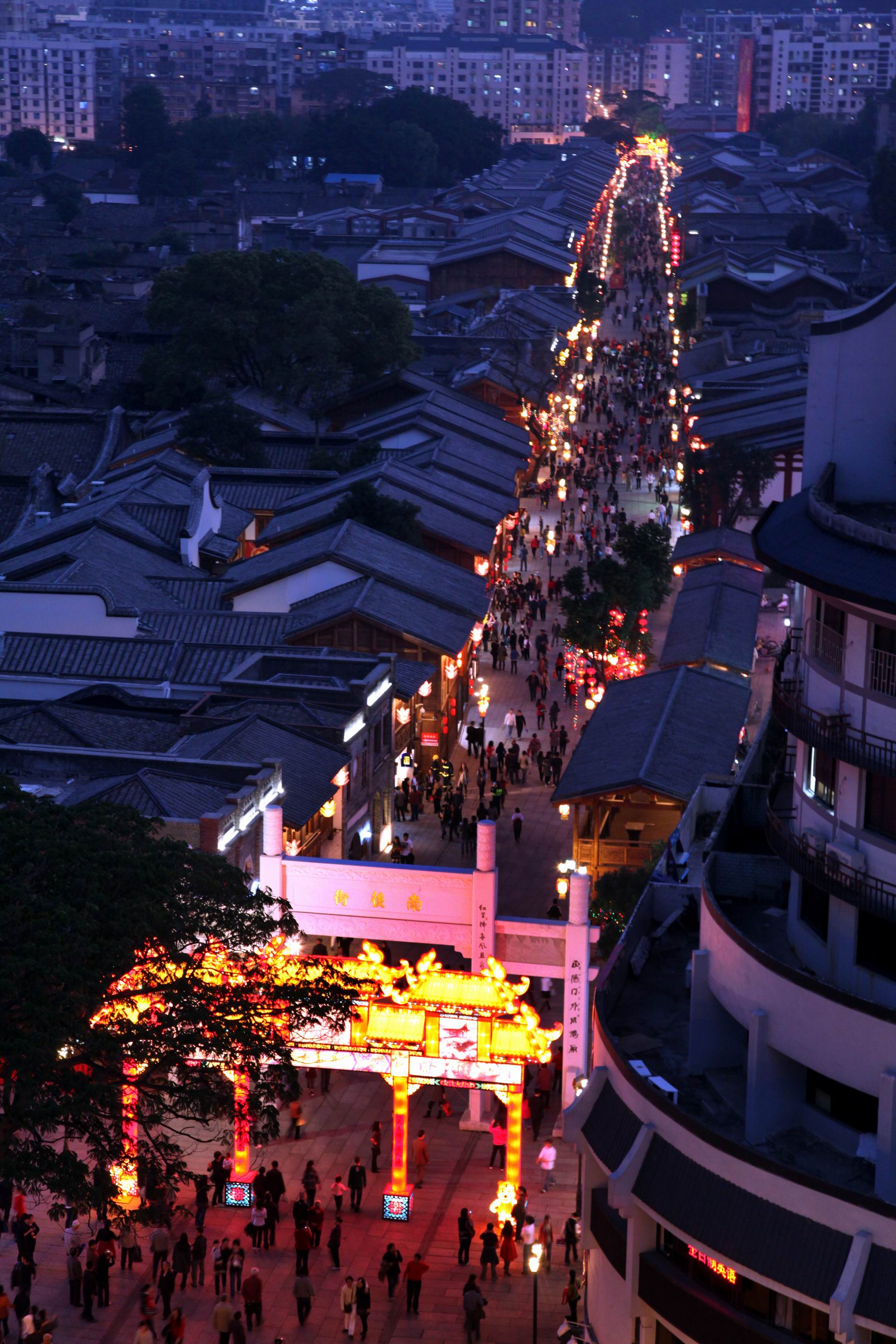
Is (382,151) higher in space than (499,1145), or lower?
higher

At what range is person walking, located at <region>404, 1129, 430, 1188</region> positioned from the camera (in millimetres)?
28672

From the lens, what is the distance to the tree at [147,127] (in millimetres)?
178000

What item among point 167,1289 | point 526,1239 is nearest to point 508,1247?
point 526,1239

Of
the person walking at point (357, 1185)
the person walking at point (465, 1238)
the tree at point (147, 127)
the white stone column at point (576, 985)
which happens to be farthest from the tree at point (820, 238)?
the person walking at point (465, 1238)

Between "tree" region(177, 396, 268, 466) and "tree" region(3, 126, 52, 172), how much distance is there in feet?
397

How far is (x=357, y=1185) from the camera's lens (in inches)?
1088

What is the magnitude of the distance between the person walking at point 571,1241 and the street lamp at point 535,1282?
758 millimetres

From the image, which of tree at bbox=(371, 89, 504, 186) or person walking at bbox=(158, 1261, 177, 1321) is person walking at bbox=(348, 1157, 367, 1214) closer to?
person walking at bbox=(158, 1261, 177, 1321)

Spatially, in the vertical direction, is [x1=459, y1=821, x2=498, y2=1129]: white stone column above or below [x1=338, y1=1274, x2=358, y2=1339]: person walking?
above

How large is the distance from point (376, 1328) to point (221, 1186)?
12.7 feet

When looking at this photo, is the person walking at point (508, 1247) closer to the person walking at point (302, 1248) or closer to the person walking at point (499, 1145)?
the person walking at point (499, 1145)

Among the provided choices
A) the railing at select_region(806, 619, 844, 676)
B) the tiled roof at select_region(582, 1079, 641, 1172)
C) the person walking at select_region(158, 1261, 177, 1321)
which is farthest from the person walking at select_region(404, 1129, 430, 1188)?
the railing at select_region(806, 619, 844, 676)

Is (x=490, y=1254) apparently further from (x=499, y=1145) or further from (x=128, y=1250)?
(x=128, y=1250)

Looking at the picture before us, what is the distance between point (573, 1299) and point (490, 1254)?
160cm
